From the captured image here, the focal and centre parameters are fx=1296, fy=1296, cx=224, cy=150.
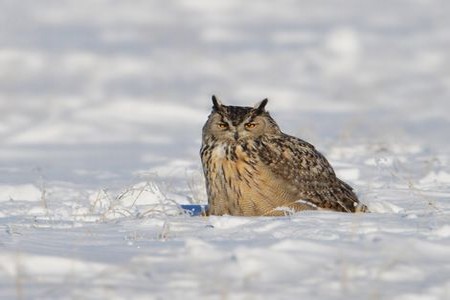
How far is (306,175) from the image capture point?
8578 millimetres

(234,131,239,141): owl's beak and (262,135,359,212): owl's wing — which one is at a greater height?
(234,131,239,141): owl's beak

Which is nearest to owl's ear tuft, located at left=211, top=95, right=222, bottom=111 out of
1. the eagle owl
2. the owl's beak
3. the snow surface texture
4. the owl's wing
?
the eagle owl

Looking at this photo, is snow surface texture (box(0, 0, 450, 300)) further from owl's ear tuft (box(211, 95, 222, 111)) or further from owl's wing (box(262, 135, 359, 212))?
owl's ear tuft (box(211, 95, 222, 111))

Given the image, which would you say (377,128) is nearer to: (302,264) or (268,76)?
(268,76)

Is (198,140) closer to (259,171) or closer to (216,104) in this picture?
(216,104)

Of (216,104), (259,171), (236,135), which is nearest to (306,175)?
(259,171)

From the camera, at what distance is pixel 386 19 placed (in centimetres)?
2908

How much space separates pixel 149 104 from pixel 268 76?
499 centimetres

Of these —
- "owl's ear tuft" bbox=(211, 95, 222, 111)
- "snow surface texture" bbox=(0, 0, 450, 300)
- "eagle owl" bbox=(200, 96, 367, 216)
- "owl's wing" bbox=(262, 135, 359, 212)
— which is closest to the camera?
"snow surface texture" bbox=(0, 0, 450, 300)

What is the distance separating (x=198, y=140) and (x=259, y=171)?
261 inches

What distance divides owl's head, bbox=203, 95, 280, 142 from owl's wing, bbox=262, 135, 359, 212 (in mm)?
121

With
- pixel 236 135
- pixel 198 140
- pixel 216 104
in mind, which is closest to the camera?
pixel 236 135

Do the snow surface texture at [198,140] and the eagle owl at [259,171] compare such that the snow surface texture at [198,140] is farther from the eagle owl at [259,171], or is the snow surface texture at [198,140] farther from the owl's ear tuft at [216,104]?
the owl's ear tuft at [216,104]

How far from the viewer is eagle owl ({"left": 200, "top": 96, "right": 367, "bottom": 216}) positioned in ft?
27.2
